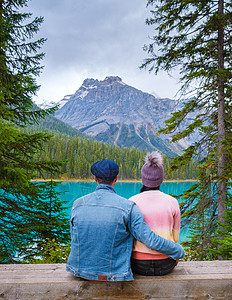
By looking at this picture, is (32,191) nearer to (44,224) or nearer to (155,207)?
(44,224)

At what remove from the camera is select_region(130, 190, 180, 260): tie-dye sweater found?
186 centimetres

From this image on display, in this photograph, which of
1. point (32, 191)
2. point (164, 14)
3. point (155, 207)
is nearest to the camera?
point (155, 207)

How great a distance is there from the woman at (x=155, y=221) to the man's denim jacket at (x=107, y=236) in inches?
4.4

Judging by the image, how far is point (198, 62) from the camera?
22.4ft

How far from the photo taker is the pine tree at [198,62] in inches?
251

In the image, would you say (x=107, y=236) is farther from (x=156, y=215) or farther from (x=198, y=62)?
(x=198, y=62)

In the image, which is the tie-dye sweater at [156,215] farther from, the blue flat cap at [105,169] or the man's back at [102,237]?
the blue flat cap at [105,169]

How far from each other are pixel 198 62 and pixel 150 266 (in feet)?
Result: 20.9

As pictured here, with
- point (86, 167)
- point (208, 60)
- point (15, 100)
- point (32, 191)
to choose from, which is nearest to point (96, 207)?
point (32, 191)

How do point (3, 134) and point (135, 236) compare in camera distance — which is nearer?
point (135, 236)

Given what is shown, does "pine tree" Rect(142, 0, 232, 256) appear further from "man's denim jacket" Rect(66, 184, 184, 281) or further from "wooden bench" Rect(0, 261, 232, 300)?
"man's denim jacket" Rect(66, 184, 184, 281)

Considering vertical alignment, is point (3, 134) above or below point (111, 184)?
above

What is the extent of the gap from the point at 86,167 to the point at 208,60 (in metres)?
76.4

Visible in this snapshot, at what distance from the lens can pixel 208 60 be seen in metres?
7.00
